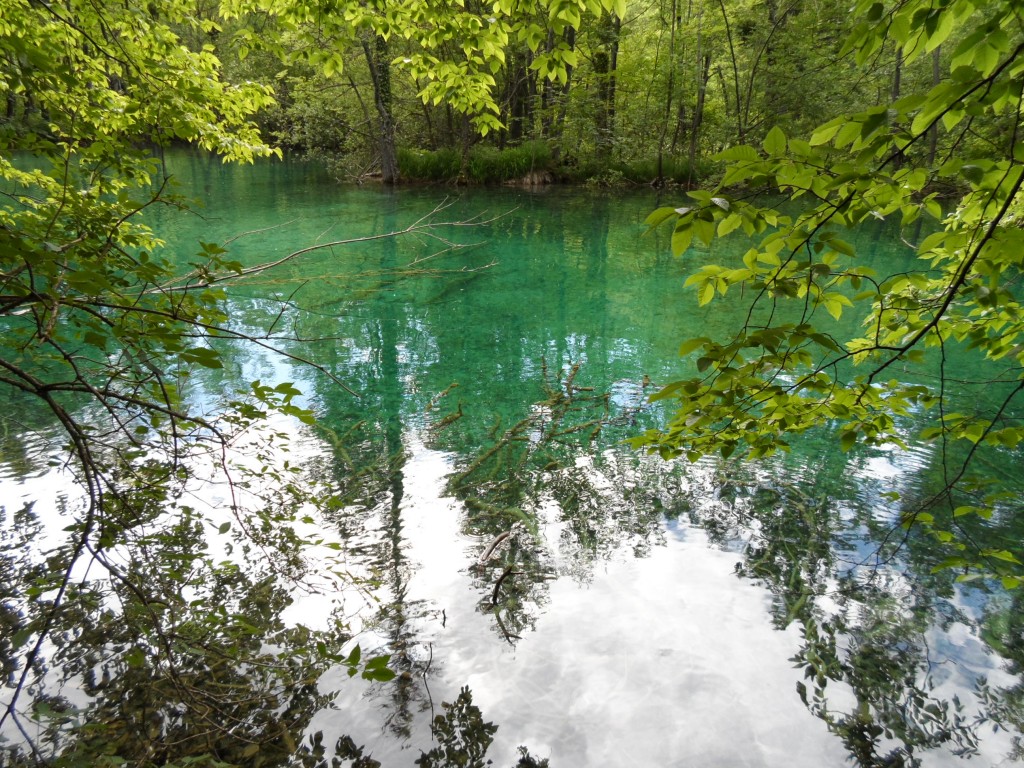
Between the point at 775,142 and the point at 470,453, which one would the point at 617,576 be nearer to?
the point at 470,453

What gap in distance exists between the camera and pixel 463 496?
4.31 metres

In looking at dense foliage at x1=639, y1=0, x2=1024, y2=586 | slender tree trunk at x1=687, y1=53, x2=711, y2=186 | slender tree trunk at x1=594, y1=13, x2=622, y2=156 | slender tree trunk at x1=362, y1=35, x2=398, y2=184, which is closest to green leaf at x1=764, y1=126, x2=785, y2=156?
dense foliage at x1=639, y1=0, x2=1024, y2=586

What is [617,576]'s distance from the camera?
3.55 m

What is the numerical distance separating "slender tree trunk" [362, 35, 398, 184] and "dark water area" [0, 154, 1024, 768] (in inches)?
563

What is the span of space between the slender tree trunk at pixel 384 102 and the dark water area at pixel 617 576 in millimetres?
14306

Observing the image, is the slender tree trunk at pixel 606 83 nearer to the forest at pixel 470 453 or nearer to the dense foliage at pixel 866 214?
the forest at pixel 470 453

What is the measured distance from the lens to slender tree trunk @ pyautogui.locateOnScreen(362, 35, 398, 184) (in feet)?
60.2

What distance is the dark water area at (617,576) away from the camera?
2633 mm

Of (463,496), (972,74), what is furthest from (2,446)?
(972,74)

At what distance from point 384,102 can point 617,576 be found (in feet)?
65.6

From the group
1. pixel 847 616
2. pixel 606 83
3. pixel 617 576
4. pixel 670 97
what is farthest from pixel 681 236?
pixel 606 83

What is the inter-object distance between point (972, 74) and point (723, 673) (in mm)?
2638

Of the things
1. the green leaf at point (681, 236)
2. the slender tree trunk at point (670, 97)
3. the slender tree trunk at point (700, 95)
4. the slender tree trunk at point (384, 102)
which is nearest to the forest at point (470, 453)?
the green leaf at point (681, 236)

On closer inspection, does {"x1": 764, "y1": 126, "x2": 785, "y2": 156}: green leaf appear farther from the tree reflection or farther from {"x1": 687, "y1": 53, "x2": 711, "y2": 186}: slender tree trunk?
{"x1": 687, "y1": 53, "x2": 711, "y2": 186}: slender tree trunk
